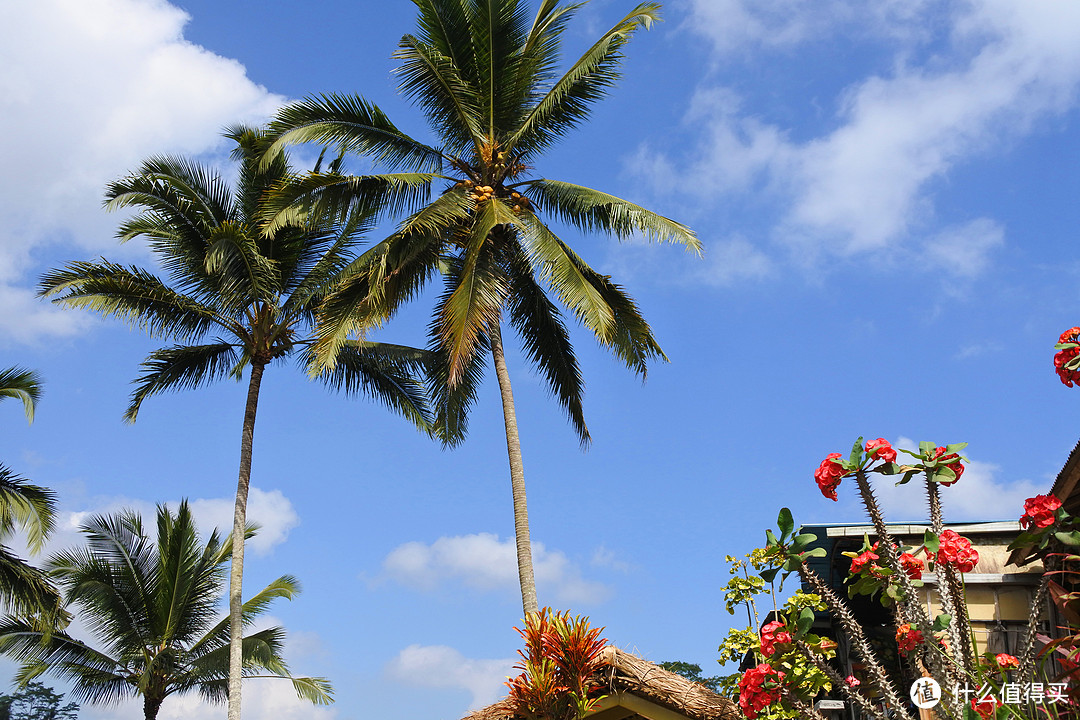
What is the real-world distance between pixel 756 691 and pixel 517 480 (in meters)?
7.02

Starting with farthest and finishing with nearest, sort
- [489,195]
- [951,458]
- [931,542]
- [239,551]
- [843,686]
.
Answer: [239,551] → [489,195] → [951,458] → [843,686] → [931,542]

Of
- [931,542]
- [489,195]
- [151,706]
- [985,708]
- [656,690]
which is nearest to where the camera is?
[985,708]

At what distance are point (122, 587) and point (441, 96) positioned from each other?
14189 millimetres

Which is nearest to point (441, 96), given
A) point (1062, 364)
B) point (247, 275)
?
point (247, 275)

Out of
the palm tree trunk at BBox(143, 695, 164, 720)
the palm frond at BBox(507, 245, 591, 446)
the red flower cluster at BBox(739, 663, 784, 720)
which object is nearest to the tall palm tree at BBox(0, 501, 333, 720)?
the palm tree trunk at BBox(143, 695, 164, 720)

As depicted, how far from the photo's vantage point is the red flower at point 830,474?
460cm

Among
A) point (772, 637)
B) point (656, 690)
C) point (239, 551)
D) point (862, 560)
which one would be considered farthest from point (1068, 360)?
point (239, 551)

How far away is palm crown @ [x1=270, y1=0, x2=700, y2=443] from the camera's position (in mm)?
12555

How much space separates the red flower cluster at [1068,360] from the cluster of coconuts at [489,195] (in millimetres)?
9260

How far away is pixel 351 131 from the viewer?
13391 millimetres

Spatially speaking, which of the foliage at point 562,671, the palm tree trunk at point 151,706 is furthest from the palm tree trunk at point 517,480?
the palm tree trunk at point 151,706

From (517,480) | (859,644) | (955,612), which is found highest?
(517,480)

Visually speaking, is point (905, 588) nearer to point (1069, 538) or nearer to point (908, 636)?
point (908, 636)

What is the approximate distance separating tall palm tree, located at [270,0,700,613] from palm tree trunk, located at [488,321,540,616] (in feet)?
0.07
